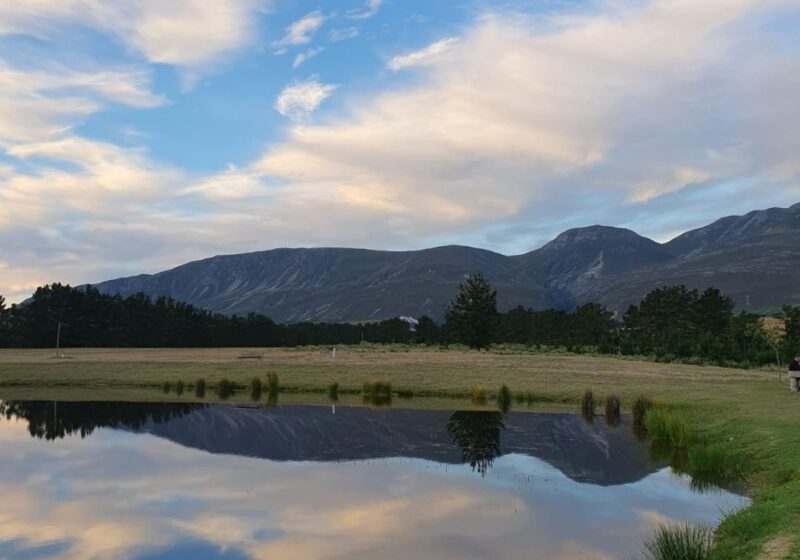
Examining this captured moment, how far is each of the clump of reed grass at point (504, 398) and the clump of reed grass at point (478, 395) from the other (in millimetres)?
1070

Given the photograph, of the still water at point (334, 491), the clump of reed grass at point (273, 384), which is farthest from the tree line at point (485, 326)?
the still water at point (334, 491)

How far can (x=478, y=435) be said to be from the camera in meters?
34.0

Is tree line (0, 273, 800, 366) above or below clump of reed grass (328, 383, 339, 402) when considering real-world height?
above

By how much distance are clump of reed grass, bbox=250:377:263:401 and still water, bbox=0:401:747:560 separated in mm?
13299

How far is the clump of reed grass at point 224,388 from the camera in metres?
52.6

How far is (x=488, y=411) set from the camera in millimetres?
43375

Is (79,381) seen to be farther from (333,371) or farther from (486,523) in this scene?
(486,523)

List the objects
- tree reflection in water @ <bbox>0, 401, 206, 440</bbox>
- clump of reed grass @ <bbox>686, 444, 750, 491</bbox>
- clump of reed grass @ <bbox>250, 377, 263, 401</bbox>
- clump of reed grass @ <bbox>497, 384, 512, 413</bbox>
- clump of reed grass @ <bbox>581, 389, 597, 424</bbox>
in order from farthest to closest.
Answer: clump of reed grass @ <bbox>250, 377, 263, 401</bbox> → clump of reed grass @ <bbox>497, 384, 512, 413</bbox> → clump of reed grass @ <bbox>581, 389, 597, 424</bbox> → tree reflection in water @ <bbox>0, 401, 206, 440</bbox> → clump of reed grass @ <bbox>686, 444, 750, 491</bbox>

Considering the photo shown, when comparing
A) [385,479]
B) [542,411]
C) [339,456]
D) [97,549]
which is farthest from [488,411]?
[97,549]

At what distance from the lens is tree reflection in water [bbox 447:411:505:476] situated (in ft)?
91.7

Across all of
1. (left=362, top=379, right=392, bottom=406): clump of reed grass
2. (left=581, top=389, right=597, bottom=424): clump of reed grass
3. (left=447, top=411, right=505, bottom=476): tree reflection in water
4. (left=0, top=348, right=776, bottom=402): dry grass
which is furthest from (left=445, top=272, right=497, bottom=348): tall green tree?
(left=447, top=411, right=505, bottom=476): tree reflection in water

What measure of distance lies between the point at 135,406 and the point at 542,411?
26.9 metres

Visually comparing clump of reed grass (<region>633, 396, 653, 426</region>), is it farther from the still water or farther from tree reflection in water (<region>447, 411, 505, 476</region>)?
tree reflection in water (<region>447, 411, 505, 476</region>)

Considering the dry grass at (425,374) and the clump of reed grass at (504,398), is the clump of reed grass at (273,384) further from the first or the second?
the clump of reed grass at (504,398)
